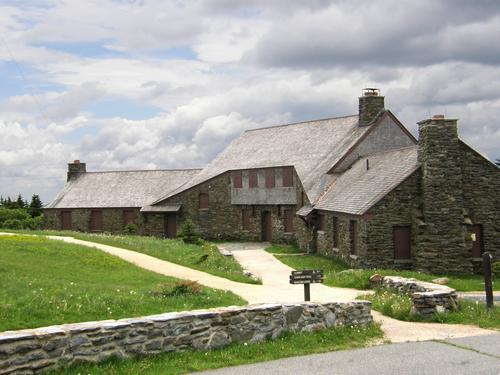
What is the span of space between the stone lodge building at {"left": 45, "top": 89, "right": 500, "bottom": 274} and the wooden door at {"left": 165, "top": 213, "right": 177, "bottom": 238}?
0.25ft

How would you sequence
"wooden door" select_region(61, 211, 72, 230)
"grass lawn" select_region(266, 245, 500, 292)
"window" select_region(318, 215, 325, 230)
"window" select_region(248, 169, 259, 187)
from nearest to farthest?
1. "grass lawn" select_region(266, 245, 500, 292)
2. "window" select_region(318, 215, 325, 230)
3. "window" select_region(248, 169, 259, 187)
4. "wooden door" select_region(61, 211, 72, 230)

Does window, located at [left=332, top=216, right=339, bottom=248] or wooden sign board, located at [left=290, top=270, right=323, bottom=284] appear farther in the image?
window, located at [left=332, top=216, right=339, bottom=248]

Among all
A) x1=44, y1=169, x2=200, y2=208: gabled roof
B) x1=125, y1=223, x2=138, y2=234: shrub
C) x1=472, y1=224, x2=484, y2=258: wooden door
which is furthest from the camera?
x1=44, y1=169, x2=200, y2=208: gabled roof

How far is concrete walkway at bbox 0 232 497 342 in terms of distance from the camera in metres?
13.7

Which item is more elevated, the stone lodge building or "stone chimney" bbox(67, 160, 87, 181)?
"stone chimney" bbox(67, 160, 87, 181)

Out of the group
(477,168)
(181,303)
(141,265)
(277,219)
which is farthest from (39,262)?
(277,219)

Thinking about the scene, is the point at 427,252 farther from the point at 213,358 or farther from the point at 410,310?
the point at 213,358

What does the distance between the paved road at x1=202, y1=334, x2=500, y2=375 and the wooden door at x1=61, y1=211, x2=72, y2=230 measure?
1721 inches

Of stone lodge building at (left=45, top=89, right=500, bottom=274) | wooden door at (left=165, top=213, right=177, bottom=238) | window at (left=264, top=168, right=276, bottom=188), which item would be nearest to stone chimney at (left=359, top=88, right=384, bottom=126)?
stone lodge building at (left=45, top=89, right=500, bottom=274)

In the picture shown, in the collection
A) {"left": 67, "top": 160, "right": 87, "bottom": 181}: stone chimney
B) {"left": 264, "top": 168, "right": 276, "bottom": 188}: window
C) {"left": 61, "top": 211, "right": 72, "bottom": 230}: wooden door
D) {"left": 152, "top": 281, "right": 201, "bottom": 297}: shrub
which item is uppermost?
{"left": 67, "top": 160, "right": 87, "bottom": 181}: stone chimney

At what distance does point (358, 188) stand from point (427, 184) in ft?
15.9

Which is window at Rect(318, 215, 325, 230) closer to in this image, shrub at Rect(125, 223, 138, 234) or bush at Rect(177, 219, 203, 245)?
bush at Rect(177, 219, 203, 245)

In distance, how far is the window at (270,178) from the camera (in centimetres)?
4381

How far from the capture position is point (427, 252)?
2741 centimetres
